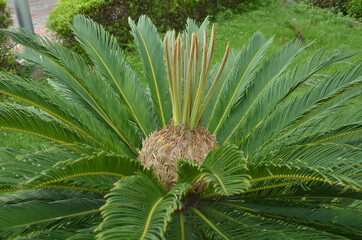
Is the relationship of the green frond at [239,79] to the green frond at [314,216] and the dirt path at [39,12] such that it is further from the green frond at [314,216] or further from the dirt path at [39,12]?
the dirt path at [39,12]

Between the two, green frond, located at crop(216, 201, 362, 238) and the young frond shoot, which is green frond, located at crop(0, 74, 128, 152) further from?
green frond, located at crop(216, 201, 362, 238)

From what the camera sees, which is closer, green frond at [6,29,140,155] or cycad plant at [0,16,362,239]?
cycad plant at [0,16,362,239]

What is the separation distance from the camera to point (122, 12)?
7852 mm

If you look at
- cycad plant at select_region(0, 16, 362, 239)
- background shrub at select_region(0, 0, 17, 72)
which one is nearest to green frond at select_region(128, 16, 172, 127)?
cycad plant at select_region(0, 16, 362, 239)

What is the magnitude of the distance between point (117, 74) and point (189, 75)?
109 cm

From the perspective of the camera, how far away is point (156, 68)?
3.31 m

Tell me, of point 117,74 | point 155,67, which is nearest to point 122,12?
point 155,67

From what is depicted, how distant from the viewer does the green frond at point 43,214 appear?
83.2 inches

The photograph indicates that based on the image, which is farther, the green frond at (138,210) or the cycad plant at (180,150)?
the cycad plant at (180,150)

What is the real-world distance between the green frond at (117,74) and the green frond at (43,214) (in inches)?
36.7

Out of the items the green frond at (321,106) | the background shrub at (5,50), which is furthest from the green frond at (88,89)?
the background shrub at (5,50)

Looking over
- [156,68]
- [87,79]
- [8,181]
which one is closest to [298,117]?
[156,68]

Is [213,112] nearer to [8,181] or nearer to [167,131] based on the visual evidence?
[167,131]

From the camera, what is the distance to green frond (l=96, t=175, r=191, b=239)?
157 centimetres
